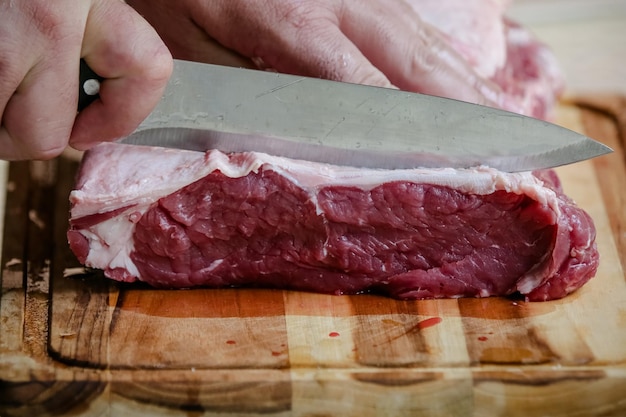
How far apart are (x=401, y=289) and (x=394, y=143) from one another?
1.40ft

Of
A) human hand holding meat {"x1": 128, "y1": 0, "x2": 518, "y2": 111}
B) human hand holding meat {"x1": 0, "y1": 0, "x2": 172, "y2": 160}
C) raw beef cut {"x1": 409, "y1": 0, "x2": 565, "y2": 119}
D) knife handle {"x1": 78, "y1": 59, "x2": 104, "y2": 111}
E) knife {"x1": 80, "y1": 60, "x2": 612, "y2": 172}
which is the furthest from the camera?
raw beef cut {"x1": 409, "y1": 0, "x2": 565, "y2": 119}

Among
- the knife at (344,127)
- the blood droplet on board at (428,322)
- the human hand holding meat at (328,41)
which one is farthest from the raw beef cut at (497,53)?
the blood droplet on board at (428,322)

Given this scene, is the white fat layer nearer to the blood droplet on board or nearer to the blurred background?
the blood droplet on board

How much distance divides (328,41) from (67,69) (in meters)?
0.89

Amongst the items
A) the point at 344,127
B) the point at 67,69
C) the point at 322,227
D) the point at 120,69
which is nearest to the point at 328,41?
the point at 344,127


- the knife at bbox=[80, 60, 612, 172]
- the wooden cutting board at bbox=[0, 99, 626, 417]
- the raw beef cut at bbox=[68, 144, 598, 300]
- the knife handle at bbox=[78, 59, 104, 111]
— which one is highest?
the knife handle at bbox=[78, 59, 104, 111]

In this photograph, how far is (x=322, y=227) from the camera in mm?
2699

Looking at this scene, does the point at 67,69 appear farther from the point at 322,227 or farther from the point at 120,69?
the point at 322,227

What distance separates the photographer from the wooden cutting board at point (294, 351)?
240cm

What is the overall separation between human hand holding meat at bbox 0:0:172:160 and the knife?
0.17 metres

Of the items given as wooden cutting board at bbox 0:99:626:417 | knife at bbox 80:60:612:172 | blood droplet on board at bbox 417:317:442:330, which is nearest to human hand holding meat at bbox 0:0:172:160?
knife at bbox 80:60:612:172

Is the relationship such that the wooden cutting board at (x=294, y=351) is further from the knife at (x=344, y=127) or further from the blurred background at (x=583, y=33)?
the blurred background at (x=583, y=33)

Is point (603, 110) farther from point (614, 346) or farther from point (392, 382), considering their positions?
point (392, 382)

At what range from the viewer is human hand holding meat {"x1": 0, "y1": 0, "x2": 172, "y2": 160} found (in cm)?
217
